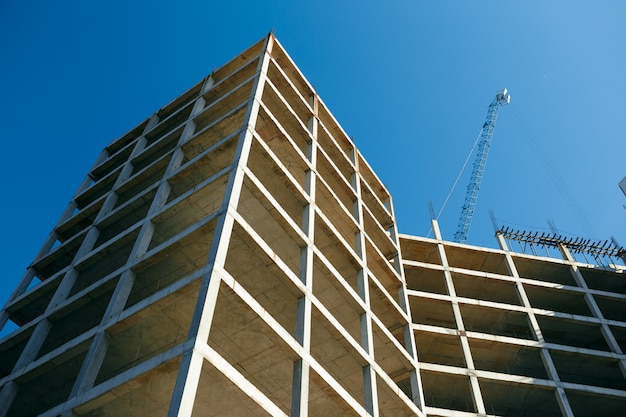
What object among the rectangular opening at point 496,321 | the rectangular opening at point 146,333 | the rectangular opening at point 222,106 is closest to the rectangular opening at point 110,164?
the rectangular opening at point 222,106

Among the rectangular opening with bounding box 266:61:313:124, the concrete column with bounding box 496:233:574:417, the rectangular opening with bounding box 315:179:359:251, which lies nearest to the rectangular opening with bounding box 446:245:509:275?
the concrete column with bounding box 496:233:574:417

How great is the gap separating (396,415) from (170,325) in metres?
10.3

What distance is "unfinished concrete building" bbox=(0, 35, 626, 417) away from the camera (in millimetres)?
19188

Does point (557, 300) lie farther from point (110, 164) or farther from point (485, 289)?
point (110, 164)

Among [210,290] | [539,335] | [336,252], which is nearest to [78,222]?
[336,252]

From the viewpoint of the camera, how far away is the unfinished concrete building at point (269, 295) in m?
19.2

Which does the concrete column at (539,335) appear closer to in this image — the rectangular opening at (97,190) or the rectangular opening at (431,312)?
the rectangular opening at (431,312)

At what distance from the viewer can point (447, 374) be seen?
30562 millimetres

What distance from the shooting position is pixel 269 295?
76.7 ft

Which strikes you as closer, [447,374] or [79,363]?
[79,363]

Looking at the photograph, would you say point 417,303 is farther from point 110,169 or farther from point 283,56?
point 110,169

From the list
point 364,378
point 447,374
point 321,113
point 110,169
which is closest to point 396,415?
point 364,378

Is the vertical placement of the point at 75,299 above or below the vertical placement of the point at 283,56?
below

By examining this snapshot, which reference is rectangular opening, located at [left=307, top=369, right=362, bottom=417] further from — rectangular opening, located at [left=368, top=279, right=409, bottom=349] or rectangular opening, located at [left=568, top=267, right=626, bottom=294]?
rectangular opening, located at [left=568, top=267, right=626, bottom=294]
